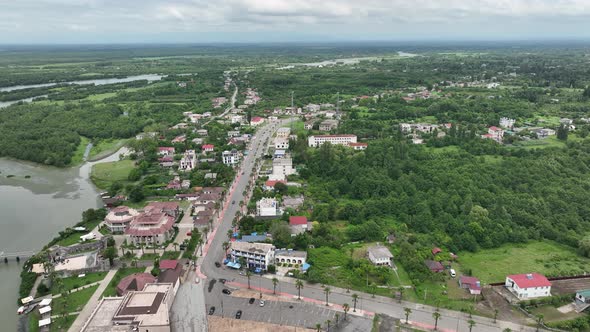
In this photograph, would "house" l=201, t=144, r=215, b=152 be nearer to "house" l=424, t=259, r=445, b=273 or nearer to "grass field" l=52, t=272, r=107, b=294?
"grass field" l=52, t=272, r=107, b=294

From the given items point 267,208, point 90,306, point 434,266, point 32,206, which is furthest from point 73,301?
point 434,266

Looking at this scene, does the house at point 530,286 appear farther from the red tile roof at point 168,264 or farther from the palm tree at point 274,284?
the red tile roof at point 168,264

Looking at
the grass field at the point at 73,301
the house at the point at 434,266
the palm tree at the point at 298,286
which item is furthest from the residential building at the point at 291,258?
the grass field at the point at 73,301

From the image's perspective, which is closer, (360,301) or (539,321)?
(539,321)

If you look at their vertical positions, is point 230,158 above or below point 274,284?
above

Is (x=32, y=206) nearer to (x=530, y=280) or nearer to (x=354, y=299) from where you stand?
(x=354, y=299)

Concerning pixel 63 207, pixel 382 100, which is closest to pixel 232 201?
pixel 63 207
